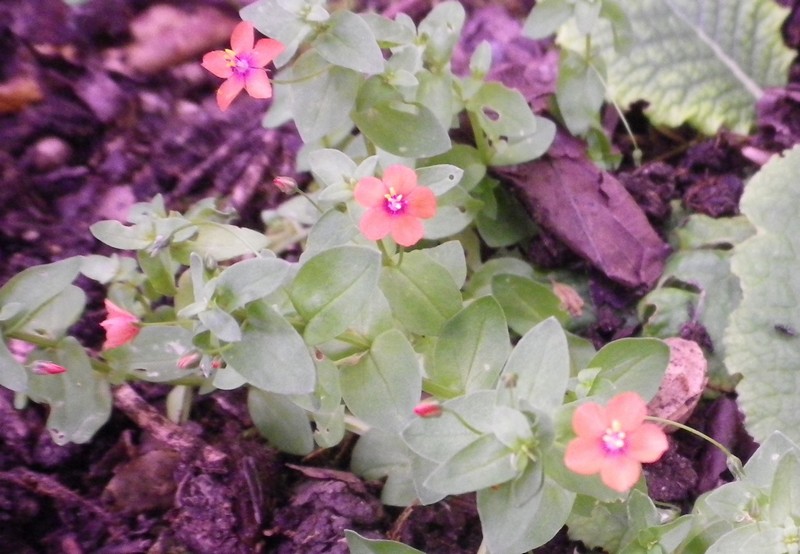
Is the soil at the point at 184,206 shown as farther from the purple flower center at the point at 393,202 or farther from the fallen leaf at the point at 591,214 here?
the purple flower center at the point at 393,202

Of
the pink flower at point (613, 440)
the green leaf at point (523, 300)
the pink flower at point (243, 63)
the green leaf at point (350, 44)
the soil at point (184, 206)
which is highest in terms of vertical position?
the green leaf at point (350, 44)

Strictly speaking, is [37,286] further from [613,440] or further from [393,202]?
[613,440]

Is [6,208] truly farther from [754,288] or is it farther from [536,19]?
[754,288]

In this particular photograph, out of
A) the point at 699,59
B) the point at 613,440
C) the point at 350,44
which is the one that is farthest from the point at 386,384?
the point at 699,59

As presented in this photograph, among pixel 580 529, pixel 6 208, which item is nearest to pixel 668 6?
pixel 580 529

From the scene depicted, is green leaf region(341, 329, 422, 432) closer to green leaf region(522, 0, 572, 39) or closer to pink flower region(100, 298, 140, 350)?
pink flower region(100, 298, 140, 350)

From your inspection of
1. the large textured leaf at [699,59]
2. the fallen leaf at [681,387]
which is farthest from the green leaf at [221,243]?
the large textured leaf at [699,59]

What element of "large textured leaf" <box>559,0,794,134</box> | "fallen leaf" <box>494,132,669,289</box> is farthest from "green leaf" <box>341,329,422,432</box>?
"large textured leaf" <box>559,0,794,134</box>
